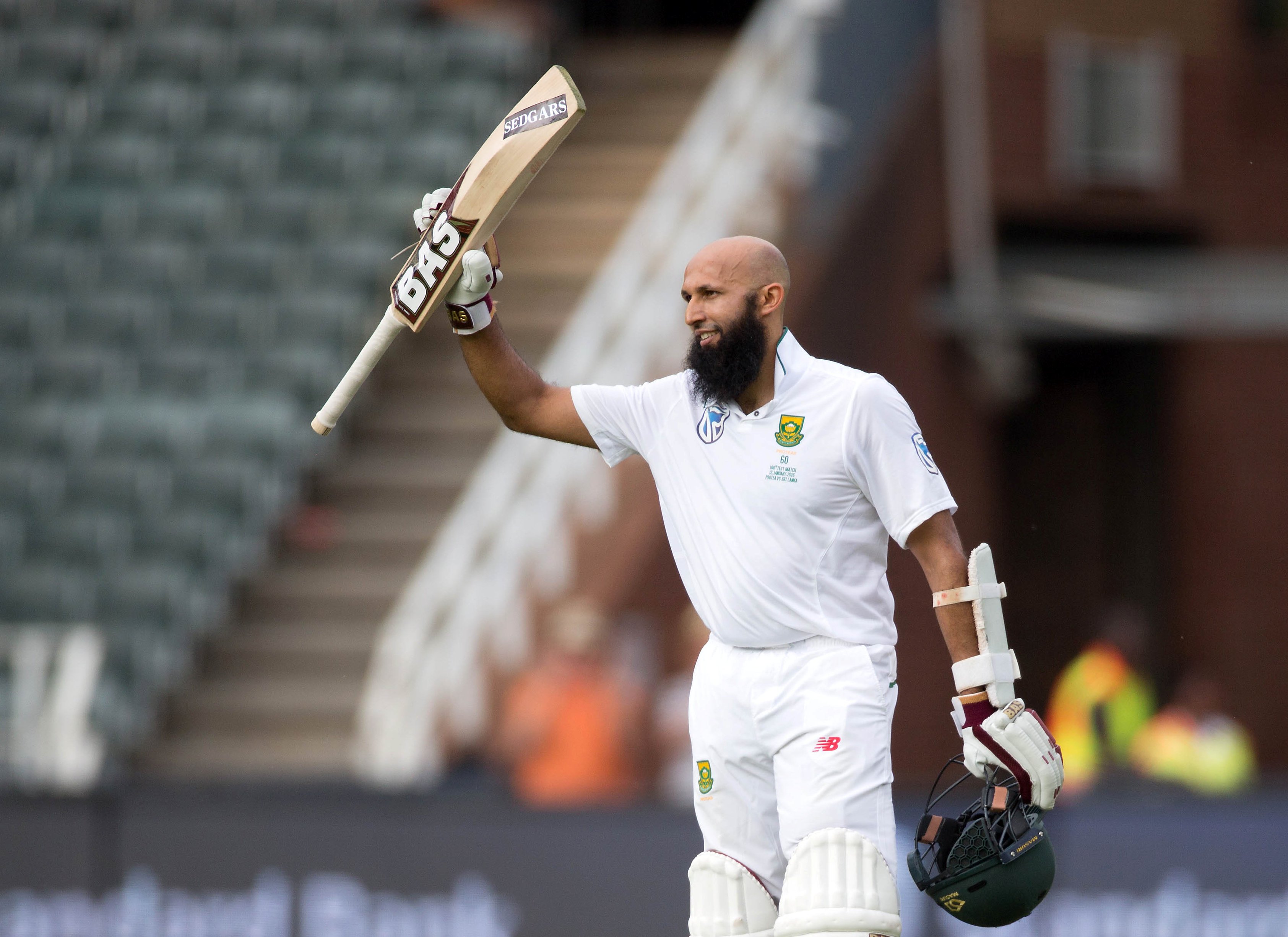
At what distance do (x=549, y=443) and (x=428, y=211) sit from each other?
641 centimetres

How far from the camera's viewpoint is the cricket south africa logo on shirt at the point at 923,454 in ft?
14.0

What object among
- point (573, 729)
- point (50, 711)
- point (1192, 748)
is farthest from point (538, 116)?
point (1192, 748)

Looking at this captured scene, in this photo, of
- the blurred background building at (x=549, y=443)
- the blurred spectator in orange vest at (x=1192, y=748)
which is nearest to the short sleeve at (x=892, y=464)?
the blurred background building at (x=549, y=443)

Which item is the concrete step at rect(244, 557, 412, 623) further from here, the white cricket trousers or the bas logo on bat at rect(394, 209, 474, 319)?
the white cricket trousers

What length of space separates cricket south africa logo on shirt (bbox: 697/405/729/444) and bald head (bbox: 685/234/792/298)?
0.30m

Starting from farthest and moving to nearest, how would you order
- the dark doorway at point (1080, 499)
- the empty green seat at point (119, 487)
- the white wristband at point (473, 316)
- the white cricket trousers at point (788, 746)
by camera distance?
the dark doorway at point (1080, 499), the empty green seat at point (119, 487), the white wristband at point (473, 316), the white cricket trousers at point (788, 746)

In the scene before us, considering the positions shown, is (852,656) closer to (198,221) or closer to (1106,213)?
(198,221)

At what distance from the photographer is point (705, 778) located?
4398 mm

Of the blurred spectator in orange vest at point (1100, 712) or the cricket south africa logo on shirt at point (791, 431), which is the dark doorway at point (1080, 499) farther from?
the cricket south africa logo on shirt at point (791, 431)

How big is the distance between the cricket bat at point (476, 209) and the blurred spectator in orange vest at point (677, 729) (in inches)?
174

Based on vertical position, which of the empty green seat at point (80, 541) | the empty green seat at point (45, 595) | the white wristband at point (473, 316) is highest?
the empty green seat at point (80, 541)

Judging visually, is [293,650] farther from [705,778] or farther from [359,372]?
[705,778]

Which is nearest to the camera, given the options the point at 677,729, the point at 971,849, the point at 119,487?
the point at 971,849

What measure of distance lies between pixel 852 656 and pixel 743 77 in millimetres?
9117
